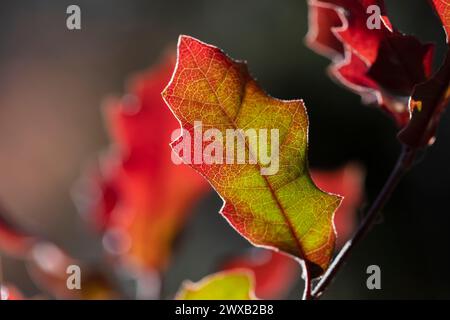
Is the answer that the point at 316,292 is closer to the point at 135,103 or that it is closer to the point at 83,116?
the point at 135,103

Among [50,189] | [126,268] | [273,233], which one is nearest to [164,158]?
[126,268]

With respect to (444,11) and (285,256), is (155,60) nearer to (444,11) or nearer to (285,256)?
(285,256)

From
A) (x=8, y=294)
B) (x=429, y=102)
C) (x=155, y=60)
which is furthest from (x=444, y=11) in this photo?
(x=155, y=60)

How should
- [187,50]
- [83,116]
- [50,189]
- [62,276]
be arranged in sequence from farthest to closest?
[83,116] → [50,189] → [62,276] → [187,50]

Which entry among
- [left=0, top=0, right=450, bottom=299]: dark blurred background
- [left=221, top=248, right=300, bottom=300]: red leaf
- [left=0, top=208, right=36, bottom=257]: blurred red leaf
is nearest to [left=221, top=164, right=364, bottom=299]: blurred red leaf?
[left=221, top=248, right=300, bottom=300]: red leaf
